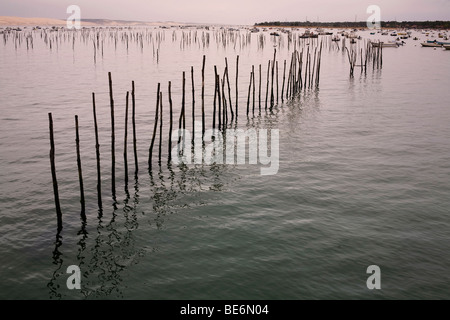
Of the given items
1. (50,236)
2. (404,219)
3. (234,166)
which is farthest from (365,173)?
(50,236)

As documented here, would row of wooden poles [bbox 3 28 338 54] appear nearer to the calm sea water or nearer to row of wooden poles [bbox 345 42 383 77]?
row of wooden poles [bbox 345 42 383 77]

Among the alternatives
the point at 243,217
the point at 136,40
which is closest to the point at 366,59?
the point at 243,217

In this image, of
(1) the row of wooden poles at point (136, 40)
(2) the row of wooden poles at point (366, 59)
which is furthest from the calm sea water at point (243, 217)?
(1) the row of wooden poles at point (136, 40)

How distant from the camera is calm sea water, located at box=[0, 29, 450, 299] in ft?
36.9

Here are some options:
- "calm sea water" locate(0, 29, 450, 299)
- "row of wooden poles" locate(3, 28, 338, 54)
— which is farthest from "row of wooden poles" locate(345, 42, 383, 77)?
"calm sea water" locate(0, 29, 450, 299)

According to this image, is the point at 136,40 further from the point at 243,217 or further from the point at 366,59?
the point at 243,217

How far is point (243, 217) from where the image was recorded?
1485 cm

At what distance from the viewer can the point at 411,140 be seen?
24562 millimetres

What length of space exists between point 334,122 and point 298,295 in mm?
20038

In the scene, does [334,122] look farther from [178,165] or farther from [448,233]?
[448,233]

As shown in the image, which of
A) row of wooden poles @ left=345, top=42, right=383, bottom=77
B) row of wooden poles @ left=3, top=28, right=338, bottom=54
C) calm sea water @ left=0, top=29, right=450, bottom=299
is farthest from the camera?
row of wooden poles @ left=3, top=28, right=338, bottom=54

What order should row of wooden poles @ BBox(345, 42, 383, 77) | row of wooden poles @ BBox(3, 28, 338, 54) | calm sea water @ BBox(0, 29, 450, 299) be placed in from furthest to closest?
row of wooden poles @ BBox(3, 28, 338, 54) < row of wooden poles @ BBox(345, 42, 383, 77) < calm sea water @ BBox(0, 29, 450, 299)
